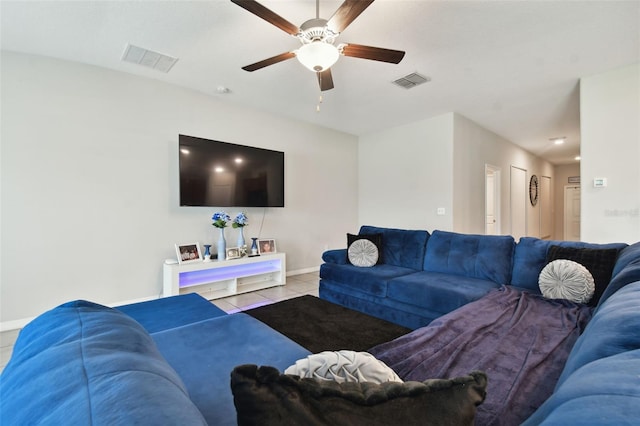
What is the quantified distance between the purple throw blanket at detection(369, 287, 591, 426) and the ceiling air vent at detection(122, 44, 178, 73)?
132 inches

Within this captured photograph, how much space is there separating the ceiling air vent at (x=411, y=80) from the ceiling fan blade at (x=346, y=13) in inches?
63.3

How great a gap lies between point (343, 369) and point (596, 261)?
2247 mm

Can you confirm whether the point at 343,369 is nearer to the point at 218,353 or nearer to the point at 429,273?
the point at 218,353

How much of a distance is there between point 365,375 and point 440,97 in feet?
13.6

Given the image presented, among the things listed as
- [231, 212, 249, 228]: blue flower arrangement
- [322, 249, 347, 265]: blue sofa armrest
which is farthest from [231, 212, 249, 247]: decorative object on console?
[322, 249, 347, 265]: blue sofa armrest

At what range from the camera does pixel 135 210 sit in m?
3.33

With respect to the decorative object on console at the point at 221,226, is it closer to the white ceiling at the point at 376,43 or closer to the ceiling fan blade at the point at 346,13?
the white ceiling at the point at 376,43

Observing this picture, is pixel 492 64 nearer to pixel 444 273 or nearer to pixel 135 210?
pixel 444 273

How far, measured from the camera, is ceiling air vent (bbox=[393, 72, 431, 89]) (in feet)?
10.9

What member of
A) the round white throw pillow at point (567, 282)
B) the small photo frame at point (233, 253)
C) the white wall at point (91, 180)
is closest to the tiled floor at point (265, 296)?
the small photo frame at point (233, 253)

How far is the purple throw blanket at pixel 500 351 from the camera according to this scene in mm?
921

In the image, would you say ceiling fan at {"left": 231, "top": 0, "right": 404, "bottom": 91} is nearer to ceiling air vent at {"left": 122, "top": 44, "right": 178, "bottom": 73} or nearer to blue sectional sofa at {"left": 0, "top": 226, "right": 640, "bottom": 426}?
ceiling air vent at {"left": 122, "top": 44, "right": 178, "bottom": 73}

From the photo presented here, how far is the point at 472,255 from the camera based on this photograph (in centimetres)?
277

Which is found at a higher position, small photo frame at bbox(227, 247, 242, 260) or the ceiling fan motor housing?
the ceiling fan motor housing
